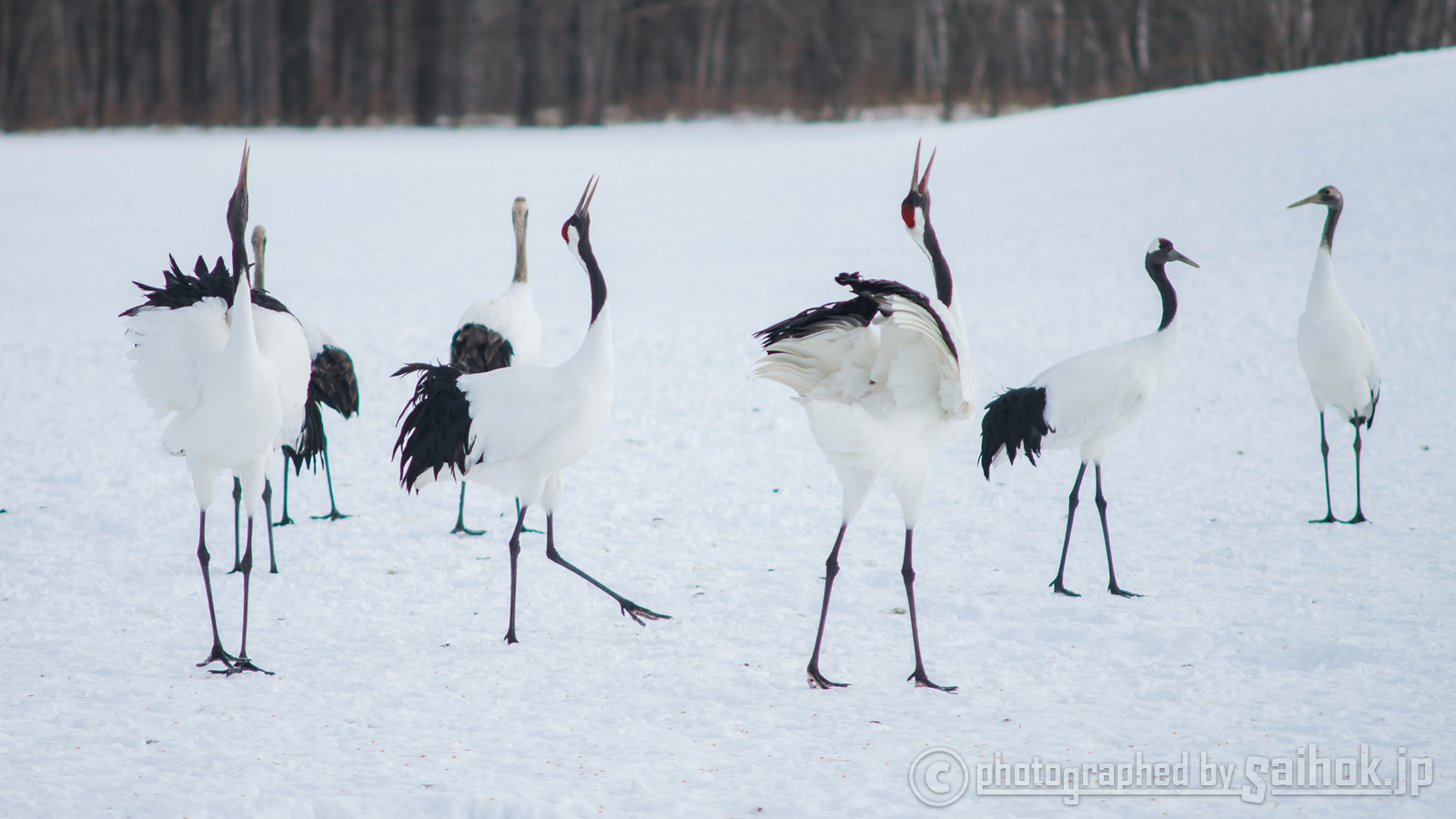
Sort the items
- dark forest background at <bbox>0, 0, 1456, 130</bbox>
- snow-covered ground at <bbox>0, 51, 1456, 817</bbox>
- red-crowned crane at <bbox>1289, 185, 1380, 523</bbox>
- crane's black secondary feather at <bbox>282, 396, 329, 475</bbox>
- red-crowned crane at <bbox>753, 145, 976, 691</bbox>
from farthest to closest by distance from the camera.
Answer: dark forest background at <bbox>0, 0, 1456, 130</bbox>
red-crowned crane at <bbox>1289, 185, 1380, 523</bbox>
crane's black secondary feather at <bbox>282, 396, 329, 475</bbox>
red-crowned crane at <bbox>753, 145, 976, 691</bbox>
snow-covered ground at <bbox>0, 51, 1456, 817</bbox>

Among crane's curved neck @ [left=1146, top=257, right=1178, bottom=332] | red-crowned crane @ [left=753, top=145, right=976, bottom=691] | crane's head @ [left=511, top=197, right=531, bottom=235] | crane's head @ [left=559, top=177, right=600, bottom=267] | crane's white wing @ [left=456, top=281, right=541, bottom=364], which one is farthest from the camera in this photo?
crane's head @ [left=511, top=197, right=531, bottom=235]

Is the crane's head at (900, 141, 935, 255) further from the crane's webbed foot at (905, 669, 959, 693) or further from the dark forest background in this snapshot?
the dark forest background

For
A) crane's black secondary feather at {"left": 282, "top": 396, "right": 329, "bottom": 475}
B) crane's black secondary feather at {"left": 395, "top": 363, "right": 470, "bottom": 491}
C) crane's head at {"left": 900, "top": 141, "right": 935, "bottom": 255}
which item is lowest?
crane's black secondary feather at {"left": 282, "top": 396, "right": 329, "bottom": 475}

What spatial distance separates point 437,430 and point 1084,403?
8.84 feet

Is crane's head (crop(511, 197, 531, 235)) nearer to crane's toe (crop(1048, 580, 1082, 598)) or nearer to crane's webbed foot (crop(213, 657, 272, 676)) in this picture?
crane's webbed foot (crop(213, 657, 272, 676))

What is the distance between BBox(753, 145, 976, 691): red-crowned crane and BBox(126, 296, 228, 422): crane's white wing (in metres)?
1.97

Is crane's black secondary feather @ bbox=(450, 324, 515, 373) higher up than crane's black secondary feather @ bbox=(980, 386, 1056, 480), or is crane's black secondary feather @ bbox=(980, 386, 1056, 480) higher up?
crane's black secondary feather @ bbox=(450, 324, 515, 373)

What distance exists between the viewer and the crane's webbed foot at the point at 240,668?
3.93 meters

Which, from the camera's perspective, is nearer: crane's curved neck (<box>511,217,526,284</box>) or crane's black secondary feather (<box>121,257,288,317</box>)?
crane's black secondary feather (<box>121,257,288,317</box>)

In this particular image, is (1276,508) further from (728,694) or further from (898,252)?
(898,252)

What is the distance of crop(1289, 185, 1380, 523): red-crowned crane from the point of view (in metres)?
5.76

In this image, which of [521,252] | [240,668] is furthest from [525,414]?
[521,252]

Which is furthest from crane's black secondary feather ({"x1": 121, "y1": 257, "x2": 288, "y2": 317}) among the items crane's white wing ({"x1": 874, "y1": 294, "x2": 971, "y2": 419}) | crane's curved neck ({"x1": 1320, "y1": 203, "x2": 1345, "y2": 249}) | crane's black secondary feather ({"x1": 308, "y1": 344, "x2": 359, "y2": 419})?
crane's curved neck ({"x1": 1320, "y1": 203, "x2": 1345, "y2": 249})

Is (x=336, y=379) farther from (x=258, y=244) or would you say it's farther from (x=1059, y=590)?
(x=1059, y=590)
